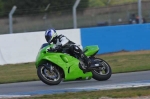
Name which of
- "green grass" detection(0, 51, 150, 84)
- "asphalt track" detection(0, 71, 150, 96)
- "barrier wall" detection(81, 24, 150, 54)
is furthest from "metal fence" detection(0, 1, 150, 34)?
"asphalt track" detection(0, 71, 150, 96)

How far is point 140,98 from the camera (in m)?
8.73

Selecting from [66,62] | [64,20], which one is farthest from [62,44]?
[64,20]

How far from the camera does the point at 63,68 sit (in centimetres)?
1195

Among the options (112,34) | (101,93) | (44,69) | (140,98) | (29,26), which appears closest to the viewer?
(140,98)

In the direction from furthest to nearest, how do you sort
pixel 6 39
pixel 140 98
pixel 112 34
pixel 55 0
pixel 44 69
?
pixel 55 0 → pixel 112 34 → pixel 6 39 → pixel 44 69 → pixel 140 98

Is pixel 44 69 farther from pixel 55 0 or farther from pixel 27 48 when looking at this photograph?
pixel 55 0

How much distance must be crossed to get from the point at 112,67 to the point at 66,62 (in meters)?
5.10

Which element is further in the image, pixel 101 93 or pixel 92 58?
pixel 92 58

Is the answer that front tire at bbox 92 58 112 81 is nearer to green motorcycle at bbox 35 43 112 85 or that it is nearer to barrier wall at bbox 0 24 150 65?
green motorcycle at bbox 35 43 112 85

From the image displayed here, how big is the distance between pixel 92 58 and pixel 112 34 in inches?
396

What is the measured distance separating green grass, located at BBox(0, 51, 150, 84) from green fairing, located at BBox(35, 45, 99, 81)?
2665mm

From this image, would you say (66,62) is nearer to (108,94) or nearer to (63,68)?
(63,68)

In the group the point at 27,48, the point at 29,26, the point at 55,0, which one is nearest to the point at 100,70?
the point at 27,48

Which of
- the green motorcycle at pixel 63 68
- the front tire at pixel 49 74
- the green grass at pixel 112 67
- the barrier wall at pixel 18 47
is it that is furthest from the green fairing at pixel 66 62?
the barrier wall at pixel 18 47
